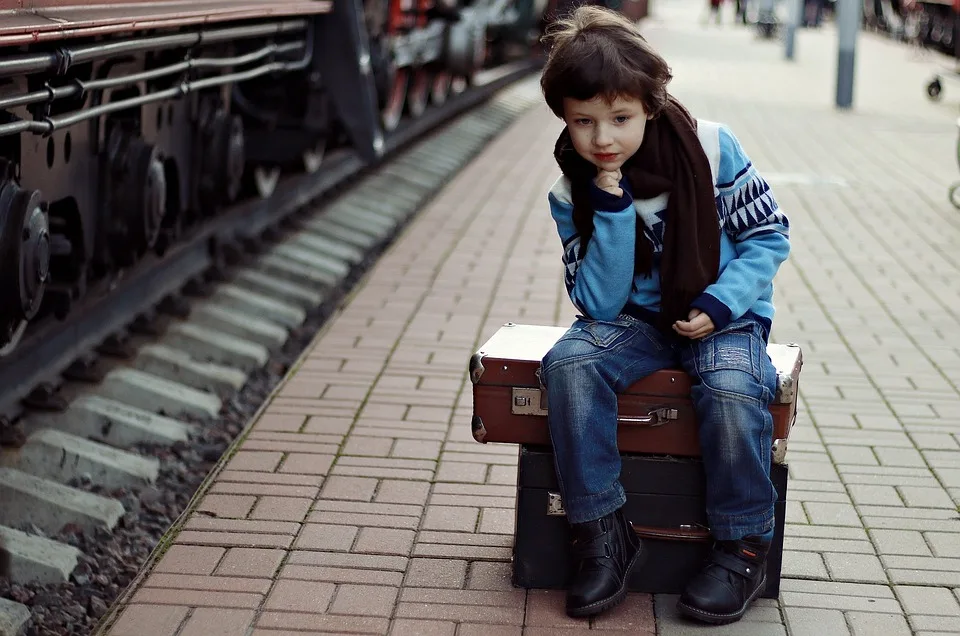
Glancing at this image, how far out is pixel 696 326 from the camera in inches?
111

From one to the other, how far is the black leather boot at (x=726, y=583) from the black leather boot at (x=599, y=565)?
5.8 inches

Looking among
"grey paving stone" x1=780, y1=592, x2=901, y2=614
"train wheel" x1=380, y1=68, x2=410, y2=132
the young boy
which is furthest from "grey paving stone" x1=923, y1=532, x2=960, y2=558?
"train wheel" x1=380, y1=68, x2=410, y2=132

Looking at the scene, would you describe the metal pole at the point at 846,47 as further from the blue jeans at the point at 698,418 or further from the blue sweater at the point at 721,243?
the blue jeans at the point at 698,418

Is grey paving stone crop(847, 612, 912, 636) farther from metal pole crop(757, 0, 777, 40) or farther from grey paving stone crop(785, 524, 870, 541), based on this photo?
metal pole crop(757, 0, 777, 40)

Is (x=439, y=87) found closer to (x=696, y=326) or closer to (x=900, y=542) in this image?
(x=900, y=542)

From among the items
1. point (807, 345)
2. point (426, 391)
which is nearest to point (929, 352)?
point (807, 345)

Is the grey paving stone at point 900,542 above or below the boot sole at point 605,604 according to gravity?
below

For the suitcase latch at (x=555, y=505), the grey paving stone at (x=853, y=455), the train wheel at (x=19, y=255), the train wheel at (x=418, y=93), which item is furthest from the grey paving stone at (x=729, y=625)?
the train wheel at (x=418, y=93)

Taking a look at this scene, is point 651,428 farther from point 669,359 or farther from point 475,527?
point 475,527

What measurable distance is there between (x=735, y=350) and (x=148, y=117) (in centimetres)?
304

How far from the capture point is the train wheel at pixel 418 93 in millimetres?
10531

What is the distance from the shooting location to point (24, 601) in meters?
3.11

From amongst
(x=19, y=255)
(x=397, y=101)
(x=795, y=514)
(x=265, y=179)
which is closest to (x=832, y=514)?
(x=795, y=514)

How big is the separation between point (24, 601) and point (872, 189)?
738cm
